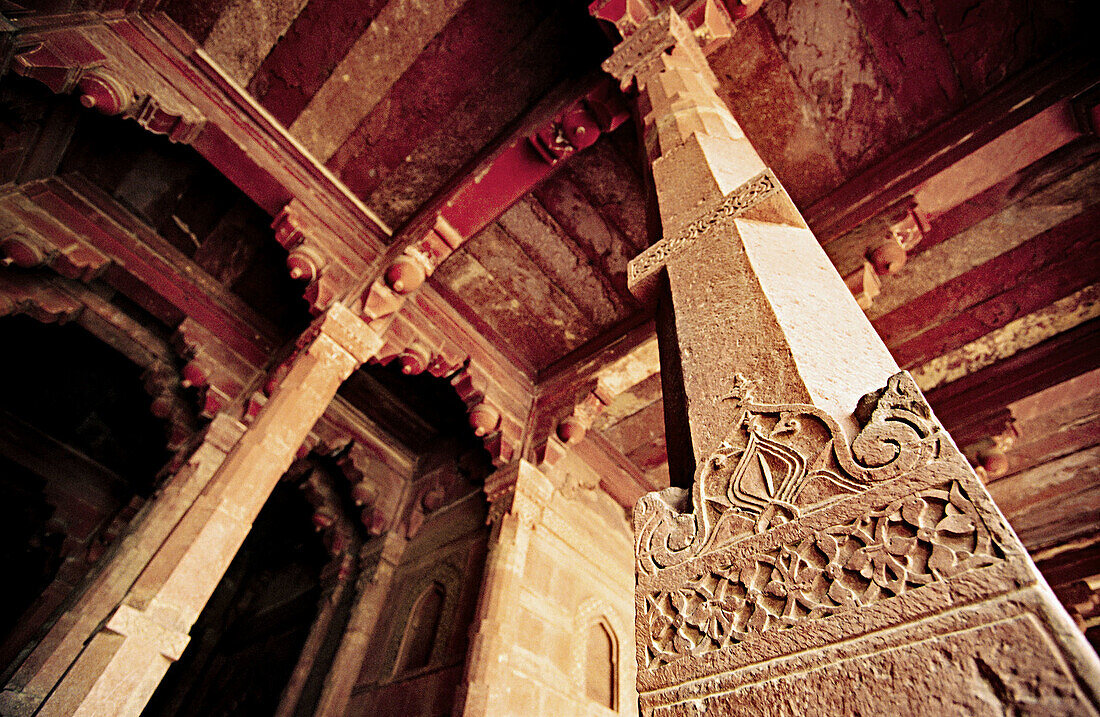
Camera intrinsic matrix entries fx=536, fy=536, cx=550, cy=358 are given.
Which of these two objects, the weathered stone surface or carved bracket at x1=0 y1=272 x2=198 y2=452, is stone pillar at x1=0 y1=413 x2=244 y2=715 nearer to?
carved bracket at x1=0 y1=272 x2=198 y2=452

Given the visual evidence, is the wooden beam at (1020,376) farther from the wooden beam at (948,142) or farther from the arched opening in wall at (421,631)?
the arched opening in wall at (421,631)

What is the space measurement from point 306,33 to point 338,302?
193 centimetres

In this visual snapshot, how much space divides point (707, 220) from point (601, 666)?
13.3 feet

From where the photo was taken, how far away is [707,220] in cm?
166

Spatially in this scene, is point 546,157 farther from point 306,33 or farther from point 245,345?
point 245,345

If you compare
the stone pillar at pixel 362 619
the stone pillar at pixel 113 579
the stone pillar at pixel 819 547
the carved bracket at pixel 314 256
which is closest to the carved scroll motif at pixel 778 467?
the stone pillar at pixel 819 547

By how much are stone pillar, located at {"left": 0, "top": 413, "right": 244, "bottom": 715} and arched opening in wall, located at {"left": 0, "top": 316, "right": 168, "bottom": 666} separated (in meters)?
2.15

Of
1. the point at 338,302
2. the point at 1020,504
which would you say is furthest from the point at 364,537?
the point at 1020,504

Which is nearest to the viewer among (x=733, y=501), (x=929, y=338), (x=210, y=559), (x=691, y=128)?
(x=733, y=501)

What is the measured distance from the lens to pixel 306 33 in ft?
12.6

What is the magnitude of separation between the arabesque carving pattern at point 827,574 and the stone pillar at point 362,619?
4.46m

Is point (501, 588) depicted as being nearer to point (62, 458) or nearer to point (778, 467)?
point (778, 467)

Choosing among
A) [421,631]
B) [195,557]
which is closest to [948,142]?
[195,557]

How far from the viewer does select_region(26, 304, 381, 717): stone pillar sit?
2213 millimetres
